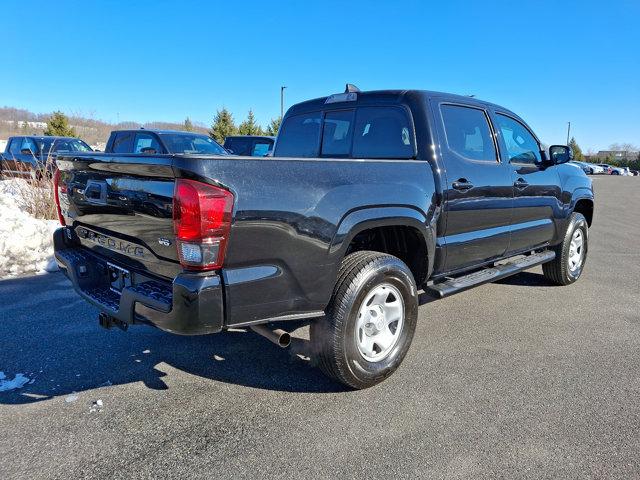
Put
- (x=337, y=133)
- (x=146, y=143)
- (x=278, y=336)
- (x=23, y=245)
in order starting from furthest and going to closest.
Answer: (x=146, y=143)
(x=23, y=245)
(x=337, y=133)
(x=278, y=336)

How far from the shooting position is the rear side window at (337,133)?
407 centimetres

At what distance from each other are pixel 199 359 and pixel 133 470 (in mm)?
1307

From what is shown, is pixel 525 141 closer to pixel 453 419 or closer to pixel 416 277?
pixel 416 277

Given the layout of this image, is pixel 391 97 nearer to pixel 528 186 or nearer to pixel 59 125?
pixel 528 186

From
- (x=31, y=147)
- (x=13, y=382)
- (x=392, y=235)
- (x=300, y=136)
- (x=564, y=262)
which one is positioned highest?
(x=300, y=136)

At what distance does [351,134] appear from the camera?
4.04 metres

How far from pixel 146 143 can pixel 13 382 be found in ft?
26.2

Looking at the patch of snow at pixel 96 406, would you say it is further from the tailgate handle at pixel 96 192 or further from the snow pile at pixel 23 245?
the snow pile at pixel 23 245

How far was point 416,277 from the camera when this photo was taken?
3.66 metres

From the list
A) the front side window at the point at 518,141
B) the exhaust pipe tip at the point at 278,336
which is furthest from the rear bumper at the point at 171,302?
the front side window at the point at 518,141

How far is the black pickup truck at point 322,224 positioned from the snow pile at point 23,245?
3.11 m

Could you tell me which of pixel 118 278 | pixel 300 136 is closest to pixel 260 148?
pixel 300 136

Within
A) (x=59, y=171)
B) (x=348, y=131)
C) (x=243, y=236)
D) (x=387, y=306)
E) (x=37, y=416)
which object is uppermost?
(x=348, y=131)

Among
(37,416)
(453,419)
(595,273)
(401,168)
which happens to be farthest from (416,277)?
(595,273)
